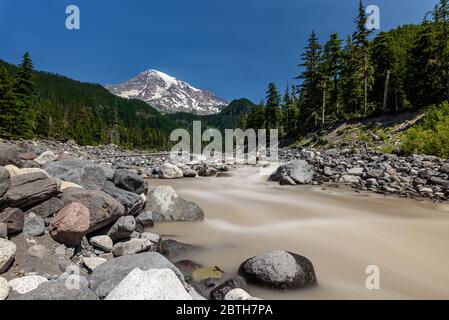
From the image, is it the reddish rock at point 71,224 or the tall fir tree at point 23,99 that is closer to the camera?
the reddish rock at point 71,224

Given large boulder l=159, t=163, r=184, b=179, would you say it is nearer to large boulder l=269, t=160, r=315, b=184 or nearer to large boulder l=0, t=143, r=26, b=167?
large boulder l=269, t=160, r=315, b=184

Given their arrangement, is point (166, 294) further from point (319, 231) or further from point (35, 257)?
point (319, 231)

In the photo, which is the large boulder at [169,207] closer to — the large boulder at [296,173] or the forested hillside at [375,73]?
the large boulder at [296,173]

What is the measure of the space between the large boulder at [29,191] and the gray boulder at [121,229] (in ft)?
5.25

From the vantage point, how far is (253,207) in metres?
11.7

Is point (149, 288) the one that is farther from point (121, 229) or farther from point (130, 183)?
point (130, 183)

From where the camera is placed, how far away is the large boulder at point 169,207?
9281 millimetres

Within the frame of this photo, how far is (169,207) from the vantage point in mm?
9492

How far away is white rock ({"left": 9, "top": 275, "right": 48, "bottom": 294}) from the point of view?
396 centimetres

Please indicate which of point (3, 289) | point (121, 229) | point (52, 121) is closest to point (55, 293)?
point (3, 289)

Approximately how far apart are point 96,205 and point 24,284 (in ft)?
9.34

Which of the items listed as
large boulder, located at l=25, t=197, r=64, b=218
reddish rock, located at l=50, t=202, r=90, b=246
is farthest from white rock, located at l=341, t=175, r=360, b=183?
large boulder, located at l=25, t=197, r=64, b=218

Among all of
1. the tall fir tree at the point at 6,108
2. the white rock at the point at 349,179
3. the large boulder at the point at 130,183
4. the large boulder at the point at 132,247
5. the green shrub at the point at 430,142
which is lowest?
the large boulder at the point at 132,247

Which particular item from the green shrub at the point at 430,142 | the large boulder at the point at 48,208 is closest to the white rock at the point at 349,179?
the green shrub at the point at 430,142
